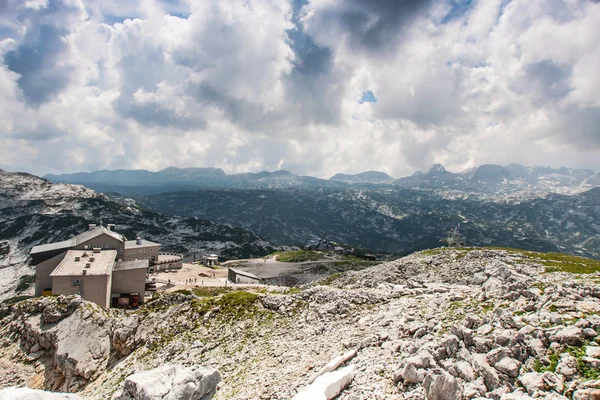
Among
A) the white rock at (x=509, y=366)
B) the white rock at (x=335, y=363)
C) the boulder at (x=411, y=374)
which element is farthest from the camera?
the white rock at (x=335, y=363)

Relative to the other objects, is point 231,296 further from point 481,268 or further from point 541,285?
point 481,268

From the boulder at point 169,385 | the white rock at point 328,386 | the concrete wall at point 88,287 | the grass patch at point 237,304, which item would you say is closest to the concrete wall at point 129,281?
the concrete wall at point 88,287

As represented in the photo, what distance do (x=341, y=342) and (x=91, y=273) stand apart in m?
49.4

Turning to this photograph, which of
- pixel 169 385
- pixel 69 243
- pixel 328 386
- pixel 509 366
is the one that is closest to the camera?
pixel 509 366

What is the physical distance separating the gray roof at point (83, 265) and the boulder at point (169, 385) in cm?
4464

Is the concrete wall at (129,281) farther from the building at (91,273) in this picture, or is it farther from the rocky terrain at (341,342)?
the rocky terrain at (341,342)

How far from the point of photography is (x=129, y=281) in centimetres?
6025

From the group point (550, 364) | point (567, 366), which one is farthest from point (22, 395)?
point (567, 366)

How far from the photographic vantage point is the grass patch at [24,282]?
439ft

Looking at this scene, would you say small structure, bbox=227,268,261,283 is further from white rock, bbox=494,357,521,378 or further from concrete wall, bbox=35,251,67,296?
white rock, bbox=494,357,521,378

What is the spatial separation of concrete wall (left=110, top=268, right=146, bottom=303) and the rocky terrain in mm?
19753

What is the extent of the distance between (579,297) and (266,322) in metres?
21.0

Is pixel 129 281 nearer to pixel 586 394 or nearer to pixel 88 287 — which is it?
pixel 88 287

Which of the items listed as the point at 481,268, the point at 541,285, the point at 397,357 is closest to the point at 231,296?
the point at 397,357
